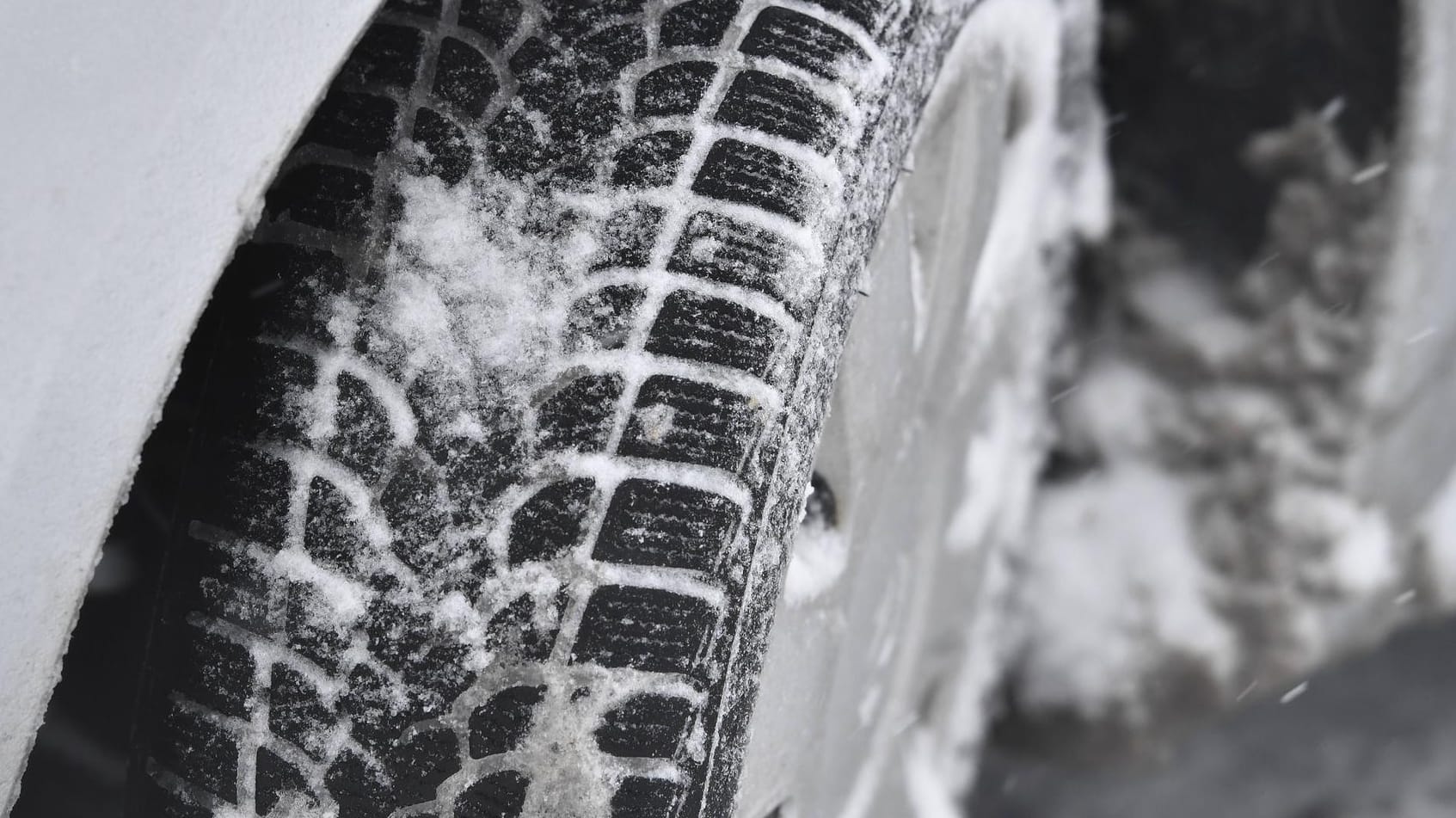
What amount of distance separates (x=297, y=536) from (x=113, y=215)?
0.25 meters

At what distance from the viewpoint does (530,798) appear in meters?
0.76

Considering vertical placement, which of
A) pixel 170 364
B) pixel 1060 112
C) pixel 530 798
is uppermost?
pixel 1060 112

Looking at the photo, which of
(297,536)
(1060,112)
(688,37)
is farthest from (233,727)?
(1060,112)

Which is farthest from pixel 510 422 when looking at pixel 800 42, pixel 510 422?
pixel 800 42

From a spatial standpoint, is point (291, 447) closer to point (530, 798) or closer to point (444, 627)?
point (444, 627)

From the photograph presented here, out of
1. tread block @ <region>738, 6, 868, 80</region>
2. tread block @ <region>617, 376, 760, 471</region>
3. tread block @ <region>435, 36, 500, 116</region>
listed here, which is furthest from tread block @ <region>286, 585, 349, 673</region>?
tread block @ <region>738, 6, 868, 80</region>

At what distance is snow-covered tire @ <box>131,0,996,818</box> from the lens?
0.74m

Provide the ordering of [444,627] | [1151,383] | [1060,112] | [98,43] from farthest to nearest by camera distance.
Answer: [1151,383]
[1060,112]
[444,627]
[98,43]

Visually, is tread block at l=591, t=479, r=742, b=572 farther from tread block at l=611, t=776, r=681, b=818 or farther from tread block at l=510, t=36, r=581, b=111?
tread block at l=510, t=36, r=581, b=111

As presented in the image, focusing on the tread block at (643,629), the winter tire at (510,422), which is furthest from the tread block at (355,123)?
the tread block at (643,629)

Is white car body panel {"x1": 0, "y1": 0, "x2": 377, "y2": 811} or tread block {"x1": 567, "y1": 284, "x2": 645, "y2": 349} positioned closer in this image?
white car body panel {"x1": 0, "y1": 0, "x2": 377, "y2": 811}

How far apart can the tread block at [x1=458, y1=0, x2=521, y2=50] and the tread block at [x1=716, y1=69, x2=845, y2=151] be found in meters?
0.15

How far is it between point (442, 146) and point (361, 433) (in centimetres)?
19

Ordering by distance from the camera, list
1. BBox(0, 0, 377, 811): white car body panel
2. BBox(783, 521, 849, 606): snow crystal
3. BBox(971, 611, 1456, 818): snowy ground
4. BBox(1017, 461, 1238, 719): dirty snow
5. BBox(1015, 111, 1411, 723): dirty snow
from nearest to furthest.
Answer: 1. BBox(0, 0, 377, 811): white car body panel
2. BBox(783, 521, 849, 606): snow crystal
3. BBox(1015, 111, 1411, 723): dirty snow
4. BBox(1017, 461, 1238, 719): dirty snow
5. BBox(971, 611, 1456, 818): snowy ground
